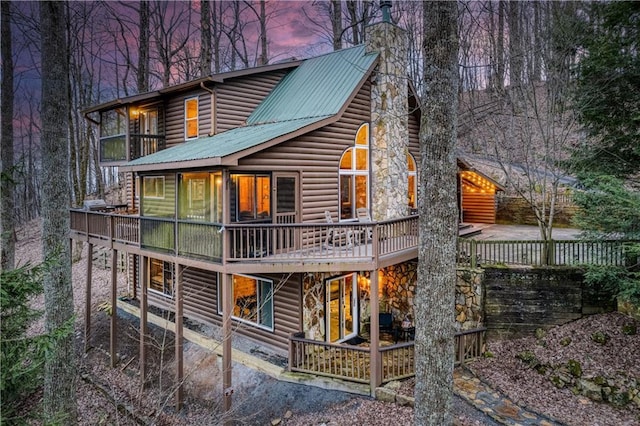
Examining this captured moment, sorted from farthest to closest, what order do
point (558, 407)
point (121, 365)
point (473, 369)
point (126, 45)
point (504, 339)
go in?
point (126, 45) < point (121, 365) < point (504, 339) < point (473, 369) < point (558, 407)

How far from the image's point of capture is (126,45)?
2698cm

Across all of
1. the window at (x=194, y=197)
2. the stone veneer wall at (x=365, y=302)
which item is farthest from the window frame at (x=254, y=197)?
the stone veneer wall at (x=365, y=302)

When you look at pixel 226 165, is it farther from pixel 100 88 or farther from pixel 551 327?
pixel 100 88

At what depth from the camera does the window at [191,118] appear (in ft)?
46.5

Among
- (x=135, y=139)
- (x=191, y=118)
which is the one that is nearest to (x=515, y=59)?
(x=191, y=118)

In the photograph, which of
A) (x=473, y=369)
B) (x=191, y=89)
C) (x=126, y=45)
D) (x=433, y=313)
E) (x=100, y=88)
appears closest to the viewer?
(x=433, y=313)

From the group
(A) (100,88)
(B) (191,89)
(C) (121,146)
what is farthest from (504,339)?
(A) (100,88)

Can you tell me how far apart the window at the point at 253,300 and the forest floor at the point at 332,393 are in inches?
59.2

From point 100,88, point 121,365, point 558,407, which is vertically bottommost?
point 121,365

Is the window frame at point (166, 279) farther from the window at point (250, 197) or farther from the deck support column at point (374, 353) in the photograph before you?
the deck support column at point (374, 353)

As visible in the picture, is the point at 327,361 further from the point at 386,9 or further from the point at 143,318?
the point at 386,9

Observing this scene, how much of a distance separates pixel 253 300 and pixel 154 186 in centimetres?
615

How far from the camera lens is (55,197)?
28.6 feet

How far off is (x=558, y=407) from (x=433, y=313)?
202 inches
